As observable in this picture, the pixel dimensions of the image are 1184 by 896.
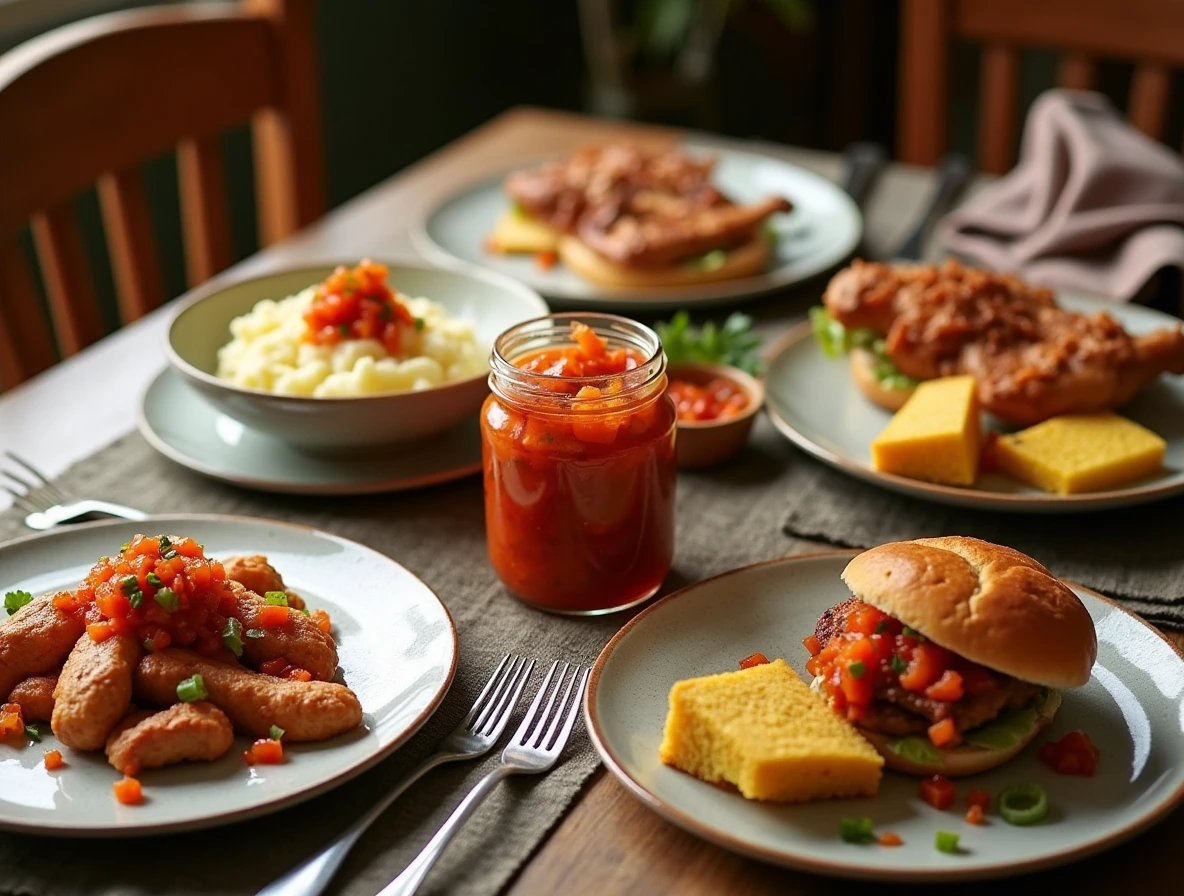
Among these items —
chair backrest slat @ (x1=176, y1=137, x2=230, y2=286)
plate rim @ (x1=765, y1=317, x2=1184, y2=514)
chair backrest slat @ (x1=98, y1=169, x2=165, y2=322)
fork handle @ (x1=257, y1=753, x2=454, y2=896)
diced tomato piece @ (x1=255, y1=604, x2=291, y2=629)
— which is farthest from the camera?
chair backrest slat @ (x1=176, y1=137, x2=230, y2=286)

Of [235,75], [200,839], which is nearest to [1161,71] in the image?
[235,75]

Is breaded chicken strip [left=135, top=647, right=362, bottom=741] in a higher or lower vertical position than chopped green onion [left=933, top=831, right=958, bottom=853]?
higher

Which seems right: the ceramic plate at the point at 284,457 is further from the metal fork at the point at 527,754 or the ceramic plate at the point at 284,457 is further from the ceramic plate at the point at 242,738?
the metal fork at the point at 527,754

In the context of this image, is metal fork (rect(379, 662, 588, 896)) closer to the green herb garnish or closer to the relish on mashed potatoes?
the relish on mashed potatoes

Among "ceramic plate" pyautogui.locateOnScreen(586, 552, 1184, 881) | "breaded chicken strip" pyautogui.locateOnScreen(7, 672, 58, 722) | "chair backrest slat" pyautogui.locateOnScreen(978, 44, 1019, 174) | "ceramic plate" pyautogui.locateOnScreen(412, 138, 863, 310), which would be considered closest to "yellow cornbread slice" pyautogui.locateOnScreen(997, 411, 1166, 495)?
"ceramic plate" pyautogui.locateOnScreen(586, 552, 1184, 881)

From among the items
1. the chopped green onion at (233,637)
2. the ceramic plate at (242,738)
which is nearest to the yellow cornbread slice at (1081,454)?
the ceramic plate at (242,738)
